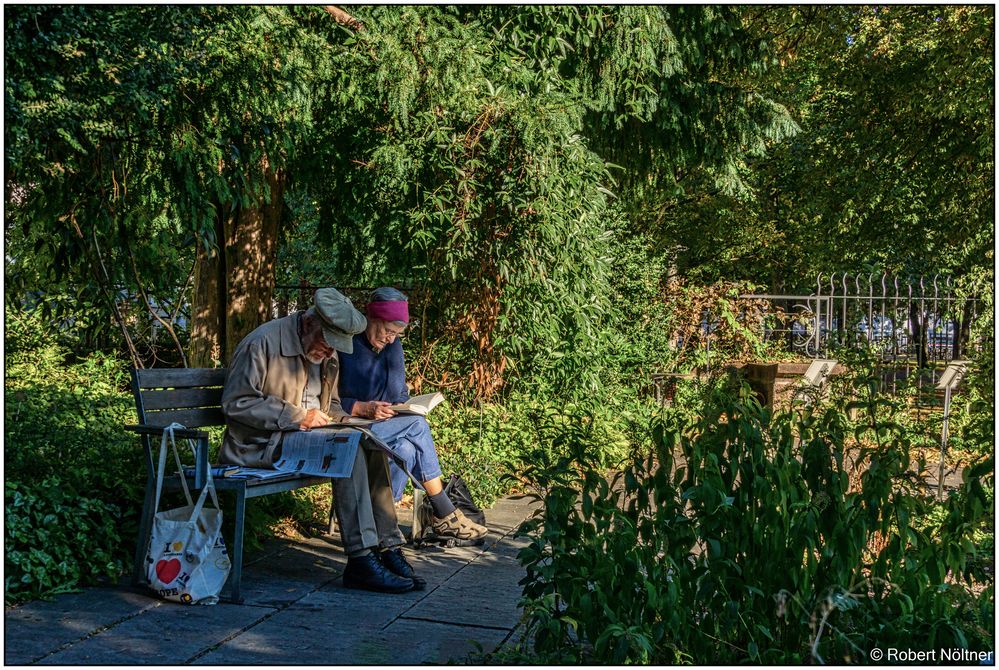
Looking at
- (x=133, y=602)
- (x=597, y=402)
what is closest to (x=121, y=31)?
(x=133, y=602)

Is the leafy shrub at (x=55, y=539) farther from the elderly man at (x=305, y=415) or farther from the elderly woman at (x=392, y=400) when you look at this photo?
the elderly woman at (x=392, y=400)

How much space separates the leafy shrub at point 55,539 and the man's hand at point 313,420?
104 centimetres

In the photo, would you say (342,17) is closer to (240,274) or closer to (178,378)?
(240,274)

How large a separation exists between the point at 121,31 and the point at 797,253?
2136cm

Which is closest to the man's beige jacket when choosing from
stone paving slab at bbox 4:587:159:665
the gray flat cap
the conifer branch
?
the gray flat cap

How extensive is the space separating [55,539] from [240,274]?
19.1 feet

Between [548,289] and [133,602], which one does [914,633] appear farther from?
[548,289]

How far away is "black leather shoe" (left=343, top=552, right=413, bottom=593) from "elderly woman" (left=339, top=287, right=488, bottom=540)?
76 centimetres

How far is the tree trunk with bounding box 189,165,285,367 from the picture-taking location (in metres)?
10.3

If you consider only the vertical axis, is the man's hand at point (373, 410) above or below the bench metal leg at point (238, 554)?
above

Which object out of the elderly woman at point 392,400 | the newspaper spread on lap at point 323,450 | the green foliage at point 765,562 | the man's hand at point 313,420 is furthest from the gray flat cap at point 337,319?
the green foliage at point 765,562

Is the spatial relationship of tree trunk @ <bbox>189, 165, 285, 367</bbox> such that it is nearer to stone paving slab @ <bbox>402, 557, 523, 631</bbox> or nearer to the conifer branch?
the conifer branch

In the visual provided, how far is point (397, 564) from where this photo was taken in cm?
496

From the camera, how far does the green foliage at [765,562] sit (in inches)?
127
